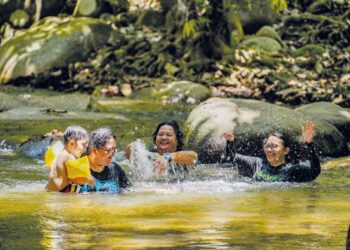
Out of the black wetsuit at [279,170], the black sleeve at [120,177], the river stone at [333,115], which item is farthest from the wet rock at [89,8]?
the black sleeve at [120,177]

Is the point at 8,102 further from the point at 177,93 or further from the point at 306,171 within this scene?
the point at 306,171

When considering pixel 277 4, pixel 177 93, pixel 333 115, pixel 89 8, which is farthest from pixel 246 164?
pixel 89 8

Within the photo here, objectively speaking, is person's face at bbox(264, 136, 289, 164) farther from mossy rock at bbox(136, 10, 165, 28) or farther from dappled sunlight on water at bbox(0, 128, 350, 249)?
mossy rock at bbox(136, 10, 165, 28)

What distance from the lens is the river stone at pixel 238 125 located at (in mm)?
14234

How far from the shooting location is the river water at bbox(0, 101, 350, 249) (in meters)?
7.31

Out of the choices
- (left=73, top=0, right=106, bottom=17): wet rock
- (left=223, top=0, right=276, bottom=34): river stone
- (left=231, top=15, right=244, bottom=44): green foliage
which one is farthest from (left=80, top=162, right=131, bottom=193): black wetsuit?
(left=73, top=0, right=106, bottom=17): wet rock

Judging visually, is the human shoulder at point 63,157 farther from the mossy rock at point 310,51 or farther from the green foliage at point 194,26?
the mossy rock at point 310,51

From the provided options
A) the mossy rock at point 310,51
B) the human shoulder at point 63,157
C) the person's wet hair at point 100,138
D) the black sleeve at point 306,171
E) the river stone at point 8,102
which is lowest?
the black sleeve at point 306,171

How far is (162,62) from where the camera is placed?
25047mm

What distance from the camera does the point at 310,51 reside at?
26062 mm

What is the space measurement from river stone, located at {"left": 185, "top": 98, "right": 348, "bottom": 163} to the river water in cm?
130

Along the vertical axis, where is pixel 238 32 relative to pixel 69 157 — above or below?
above

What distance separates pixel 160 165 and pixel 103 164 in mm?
1321

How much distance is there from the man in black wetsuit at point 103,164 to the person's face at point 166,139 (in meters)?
1.33
